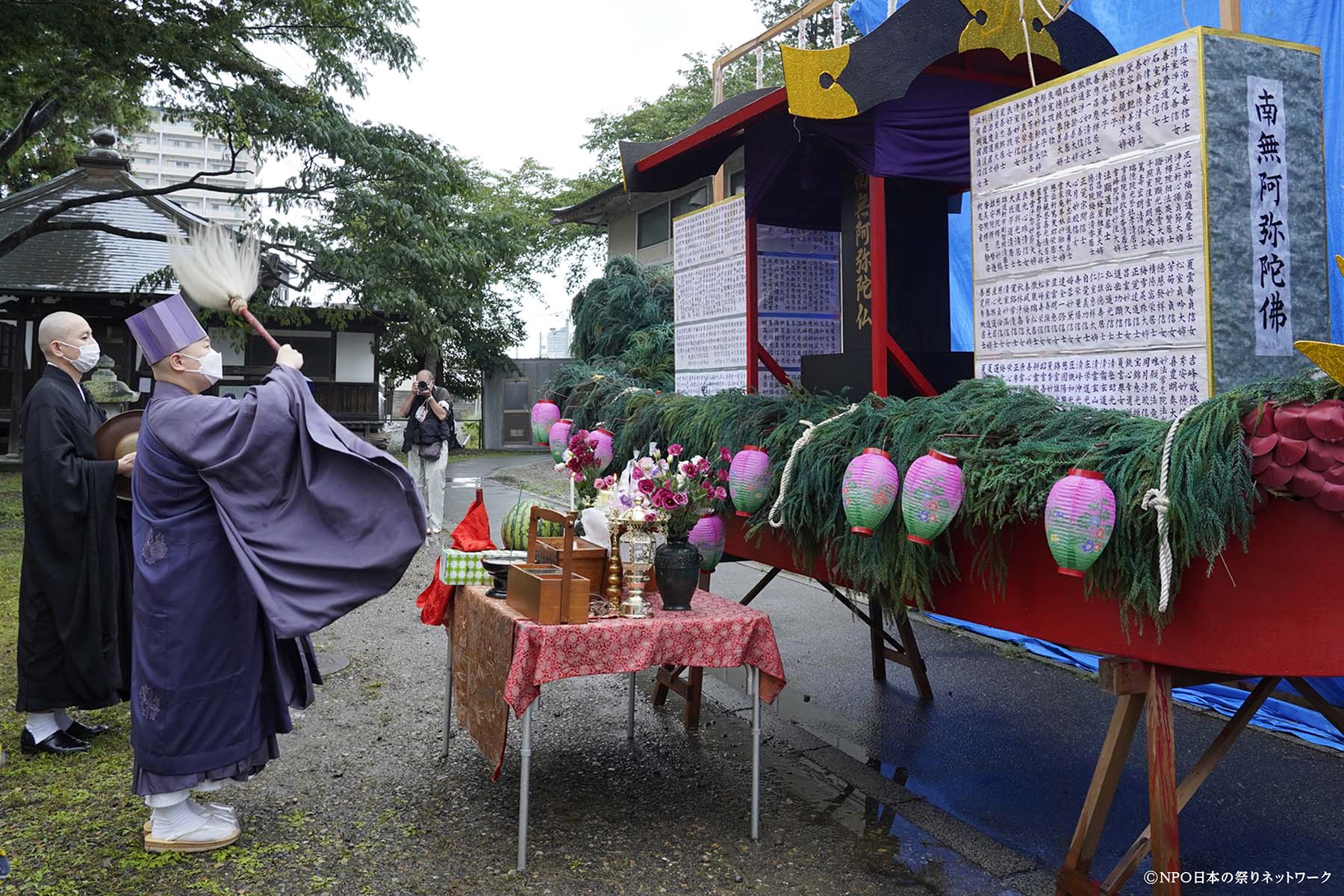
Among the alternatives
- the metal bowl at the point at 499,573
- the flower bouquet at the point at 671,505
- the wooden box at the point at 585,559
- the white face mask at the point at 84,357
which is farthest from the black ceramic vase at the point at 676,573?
the white face mask at the point at 84,357

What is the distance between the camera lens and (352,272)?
1219 centimetres

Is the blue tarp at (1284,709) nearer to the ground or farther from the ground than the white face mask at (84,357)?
nearer to the ground

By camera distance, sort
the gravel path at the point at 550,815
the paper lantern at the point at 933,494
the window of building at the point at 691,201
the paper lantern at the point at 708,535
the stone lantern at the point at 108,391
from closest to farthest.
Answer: the paper lantern at the point at 933,494
the gravel path at the point at 550,815
the paper lantern at the point at 708,535
the stone lantern at the point at 108,391
the window of building at the point at 691,201

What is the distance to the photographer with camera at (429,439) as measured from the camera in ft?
33.5

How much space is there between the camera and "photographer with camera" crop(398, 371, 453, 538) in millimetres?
10203

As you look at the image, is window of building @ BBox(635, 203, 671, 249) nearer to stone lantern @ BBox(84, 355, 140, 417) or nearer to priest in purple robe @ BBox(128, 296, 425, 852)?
stone lantern @ BBox(84, 355, 140, 417)

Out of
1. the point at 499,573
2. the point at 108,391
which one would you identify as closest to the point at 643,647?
the point at 499,573

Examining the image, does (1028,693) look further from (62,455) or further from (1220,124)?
(62,455)

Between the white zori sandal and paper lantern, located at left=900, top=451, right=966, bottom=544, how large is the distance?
2.58 metres

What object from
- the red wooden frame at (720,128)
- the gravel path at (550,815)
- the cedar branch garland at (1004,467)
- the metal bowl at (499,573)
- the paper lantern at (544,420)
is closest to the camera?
the cedar branch garland at (1004,467)

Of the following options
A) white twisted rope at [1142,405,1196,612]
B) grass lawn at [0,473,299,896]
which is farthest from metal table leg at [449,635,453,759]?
white twisted rope at [1142,405,1196,612]

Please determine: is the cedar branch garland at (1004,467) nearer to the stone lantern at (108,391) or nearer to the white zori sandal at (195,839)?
the white zori sandal at (195,839)

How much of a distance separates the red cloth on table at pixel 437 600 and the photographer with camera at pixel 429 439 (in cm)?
621

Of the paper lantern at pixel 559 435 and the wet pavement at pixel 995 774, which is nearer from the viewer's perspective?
the wet pavement at pixel 995 774
